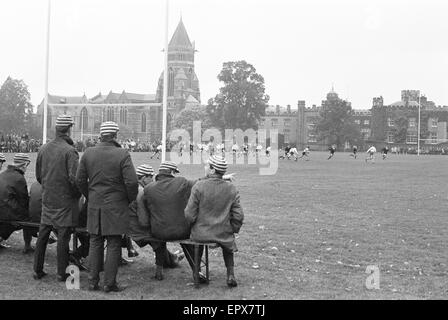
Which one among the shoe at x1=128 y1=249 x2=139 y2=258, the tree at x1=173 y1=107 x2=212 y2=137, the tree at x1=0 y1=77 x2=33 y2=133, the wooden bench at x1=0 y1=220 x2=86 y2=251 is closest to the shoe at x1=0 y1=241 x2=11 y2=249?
the wooden bench at x1=0 y1=220 x2=86 y2=251

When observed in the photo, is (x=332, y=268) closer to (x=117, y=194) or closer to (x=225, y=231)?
(x=225, y=231)

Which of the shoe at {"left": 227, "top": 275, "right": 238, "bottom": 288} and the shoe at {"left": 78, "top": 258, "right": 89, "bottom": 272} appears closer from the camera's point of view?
the shoe at {"left": 227, "top": 275, "right": 238, "bottom": 288}

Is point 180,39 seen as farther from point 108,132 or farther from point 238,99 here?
point 238,99

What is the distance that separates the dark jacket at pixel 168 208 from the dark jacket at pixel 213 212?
0.32m

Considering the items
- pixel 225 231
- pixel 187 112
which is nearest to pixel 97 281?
pixel 225 231

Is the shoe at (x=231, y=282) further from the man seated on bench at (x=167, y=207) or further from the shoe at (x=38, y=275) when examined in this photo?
the shoe at (x=38, y=275)

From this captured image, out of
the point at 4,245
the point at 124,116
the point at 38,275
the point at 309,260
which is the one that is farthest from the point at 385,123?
the point at 38,275

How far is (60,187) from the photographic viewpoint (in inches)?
335

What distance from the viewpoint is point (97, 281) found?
26.6 feet

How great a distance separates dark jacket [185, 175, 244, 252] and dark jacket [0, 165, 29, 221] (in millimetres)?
3249

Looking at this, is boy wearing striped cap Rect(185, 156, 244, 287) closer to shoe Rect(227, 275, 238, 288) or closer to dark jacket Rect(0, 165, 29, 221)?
shoe Rect(227, 275, 238, 288)

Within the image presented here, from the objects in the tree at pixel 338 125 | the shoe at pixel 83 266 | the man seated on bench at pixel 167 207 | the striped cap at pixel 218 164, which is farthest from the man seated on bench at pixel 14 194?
the tree at pixel 338 125

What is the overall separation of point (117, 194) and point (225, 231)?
5.16ft

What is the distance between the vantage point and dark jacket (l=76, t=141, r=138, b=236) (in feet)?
26.1
